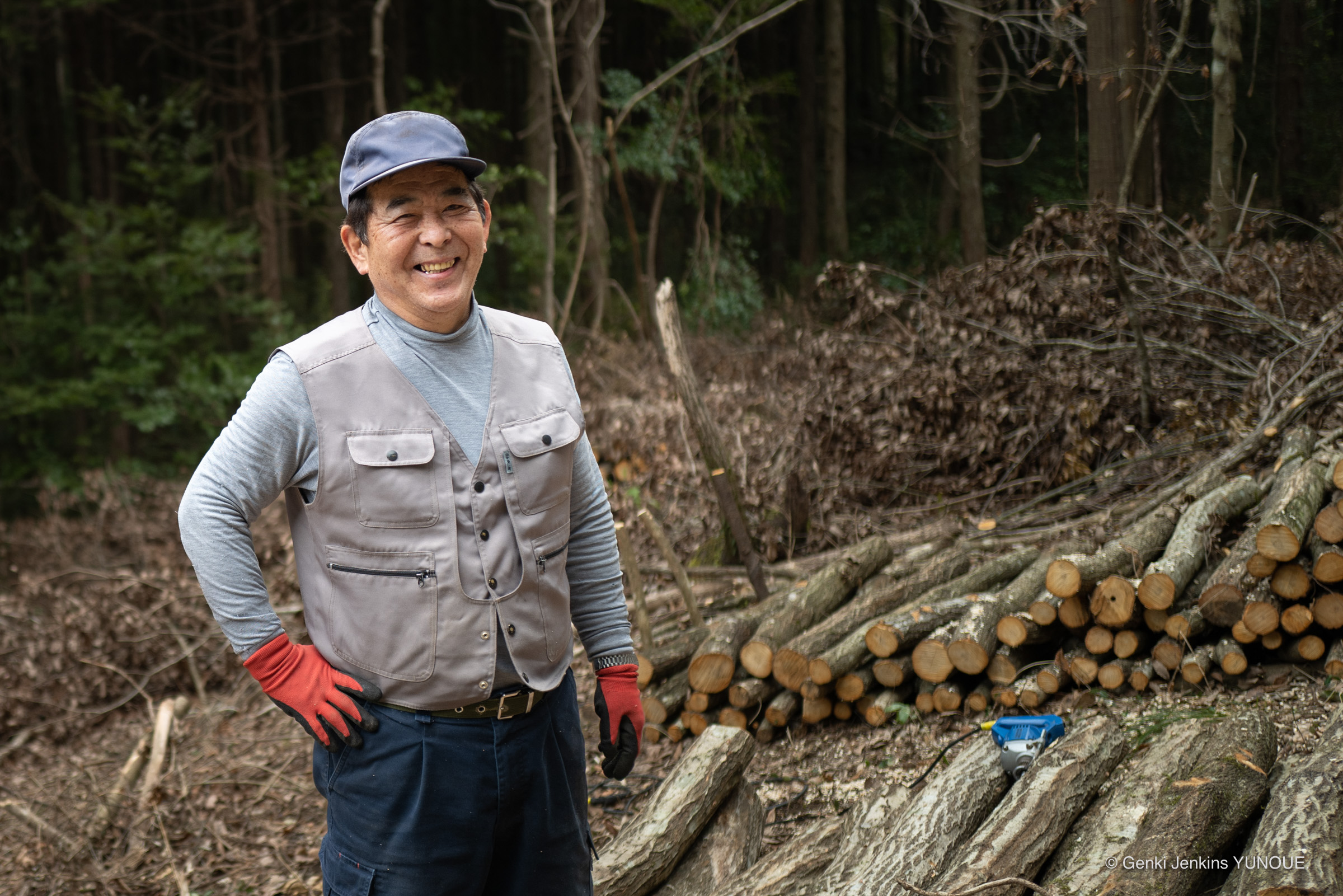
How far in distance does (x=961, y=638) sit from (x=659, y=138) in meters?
10.8

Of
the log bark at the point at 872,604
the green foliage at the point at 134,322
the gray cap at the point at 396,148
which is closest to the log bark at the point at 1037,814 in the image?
the log bark at the point at 872,604

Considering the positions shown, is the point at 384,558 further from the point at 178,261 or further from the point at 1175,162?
the point at 1175,162

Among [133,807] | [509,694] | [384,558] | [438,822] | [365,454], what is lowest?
[133,807]

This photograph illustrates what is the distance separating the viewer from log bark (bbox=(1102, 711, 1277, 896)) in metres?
2.63

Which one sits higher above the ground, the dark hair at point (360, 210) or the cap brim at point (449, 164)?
the cap brim at point (449, 164)

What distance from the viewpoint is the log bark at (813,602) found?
4.68 m

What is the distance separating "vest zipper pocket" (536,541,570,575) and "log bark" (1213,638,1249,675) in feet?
9.98

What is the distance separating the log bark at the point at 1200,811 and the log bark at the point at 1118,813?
27 millimetres

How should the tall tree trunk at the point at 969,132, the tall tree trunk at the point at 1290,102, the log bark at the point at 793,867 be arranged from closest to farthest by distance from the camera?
1. the log bark at the point at 793,867
2. the tall tree trunk at the point at 969,132
3. the tall tree trunk at the point at 1290,102

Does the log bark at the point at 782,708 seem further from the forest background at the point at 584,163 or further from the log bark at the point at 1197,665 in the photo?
the forest background at the point at 584,163

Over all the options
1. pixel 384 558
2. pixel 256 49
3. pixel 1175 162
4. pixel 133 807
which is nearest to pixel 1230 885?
pixel 384 558

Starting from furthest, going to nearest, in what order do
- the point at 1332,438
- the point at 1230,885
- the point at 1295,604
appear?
the point at 1332,438 → the point at 1295,604 → the point at 1230,885

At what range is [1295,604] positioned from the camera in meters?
4.12

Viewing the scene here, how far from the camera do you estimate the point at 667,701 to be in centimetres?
486
